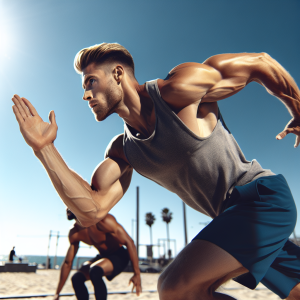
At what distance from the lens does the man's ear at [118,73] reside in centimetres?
180

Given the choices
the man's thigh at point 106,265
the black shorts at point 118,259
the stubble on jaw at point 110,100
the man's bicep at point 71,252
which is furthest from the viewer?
the man's bicep at point 71,252

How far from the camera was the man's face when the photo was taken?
5.69 feet

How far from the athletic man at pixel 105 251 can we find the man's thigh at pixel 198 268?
2.94 meters

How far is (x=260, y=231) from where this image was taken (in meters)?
1.26

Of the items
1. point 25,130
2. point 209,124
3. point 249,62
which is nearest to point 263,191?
point 209,124

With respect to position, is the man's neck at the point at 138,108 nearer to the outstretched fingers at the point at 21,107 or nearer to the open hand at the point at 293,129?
the outstretched fingers at the point at 21,107

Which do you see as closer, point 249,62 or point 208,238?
point 208,238

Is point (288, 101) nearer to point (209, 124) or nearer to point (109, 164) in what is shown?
point (209, 124)

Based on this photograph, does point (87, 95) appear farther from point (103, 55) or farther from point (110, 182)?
point (110, 182)

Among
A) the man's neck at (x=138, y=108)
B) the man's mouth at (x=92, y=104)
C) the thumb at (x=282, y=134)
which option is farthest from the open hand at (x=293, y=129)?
the man's mouth at (x=92, y=104)

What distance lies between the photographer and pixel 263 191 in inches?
56.5

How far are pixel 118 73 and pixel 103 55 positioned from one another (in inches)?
6.9

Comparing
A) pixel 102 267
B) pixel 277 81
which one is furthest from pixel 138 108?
pixel 102 267

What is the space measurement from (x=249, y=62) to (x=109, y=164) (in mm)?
1188
